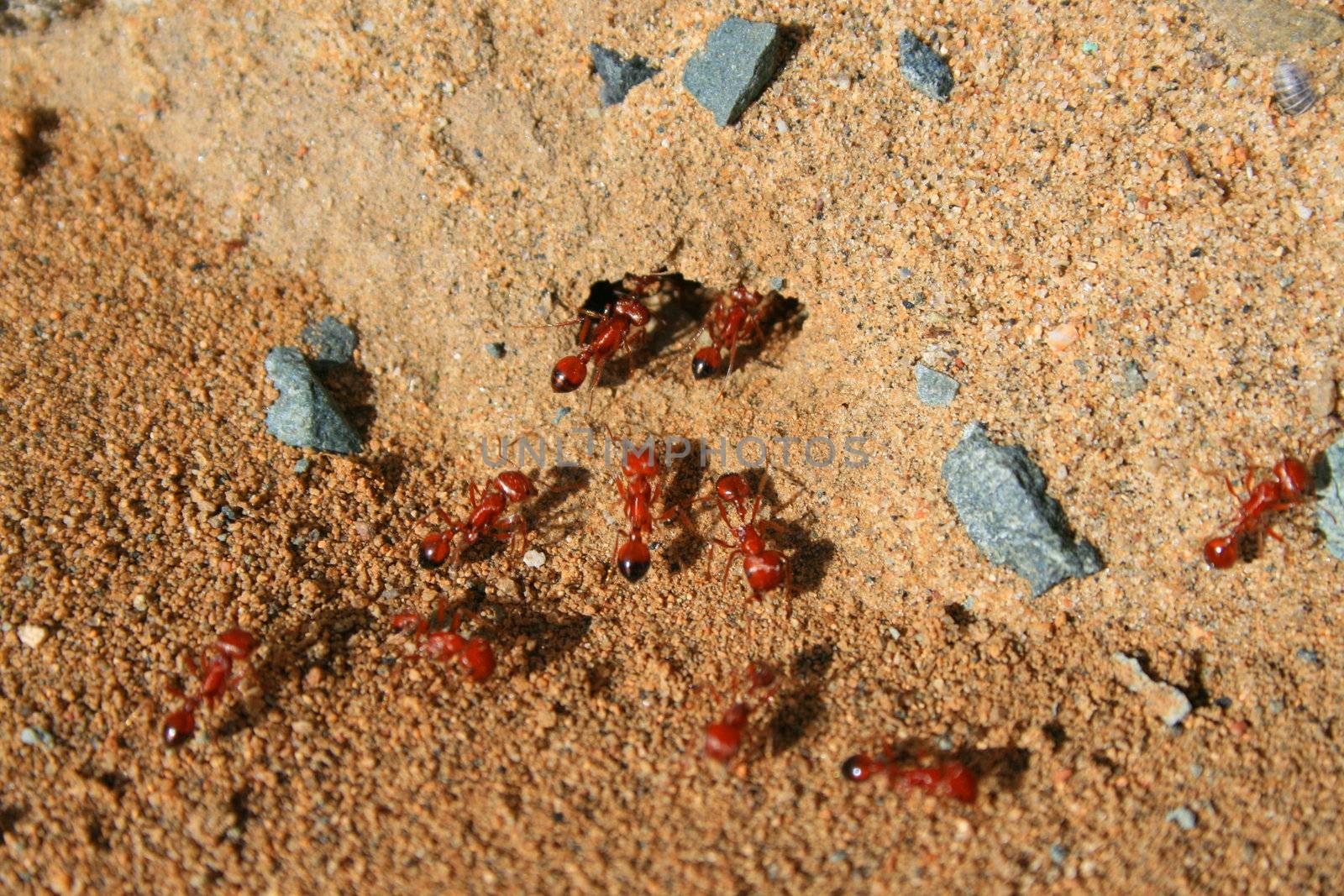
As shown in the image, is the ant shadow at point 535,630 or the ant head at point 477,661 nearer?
the ant head at point 477,661

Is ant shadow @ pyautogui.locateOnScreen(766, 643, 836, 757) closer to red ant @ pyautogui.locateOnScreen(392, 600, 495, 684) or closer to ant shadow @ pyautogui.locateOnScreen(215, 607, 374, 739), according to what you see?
red ant @ pyautogui.locateOnScreen(392, 600, 495, 684)

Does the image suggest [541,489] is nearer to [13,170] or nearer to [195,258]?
[195,258]

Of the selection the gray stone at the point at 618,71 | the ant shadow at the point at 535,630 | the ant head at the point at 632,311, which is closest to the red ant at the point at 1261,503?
the ant shadow at the point at 535,630

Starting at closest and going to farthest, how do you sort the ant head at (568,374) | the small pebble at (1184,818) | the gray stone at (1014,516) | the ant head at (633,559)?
the small pebble at (1184,818) < the gray stone at (1014,516) < the ant head at (633,559) < the ant head at (568,374)

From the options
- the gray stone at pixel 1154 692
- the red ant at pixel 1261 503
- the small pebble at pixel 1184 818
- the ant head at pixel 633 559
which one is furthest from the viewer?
the ant head at pixel 633 559

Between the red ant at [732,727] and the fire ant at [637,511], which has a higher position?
the red ant at [732,727]

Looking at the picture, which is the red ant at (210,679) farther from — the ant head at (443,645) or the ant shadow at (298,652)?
the ant head at (443,645)

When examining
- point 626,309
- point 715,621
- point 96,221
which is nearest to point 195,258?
point 96,221
